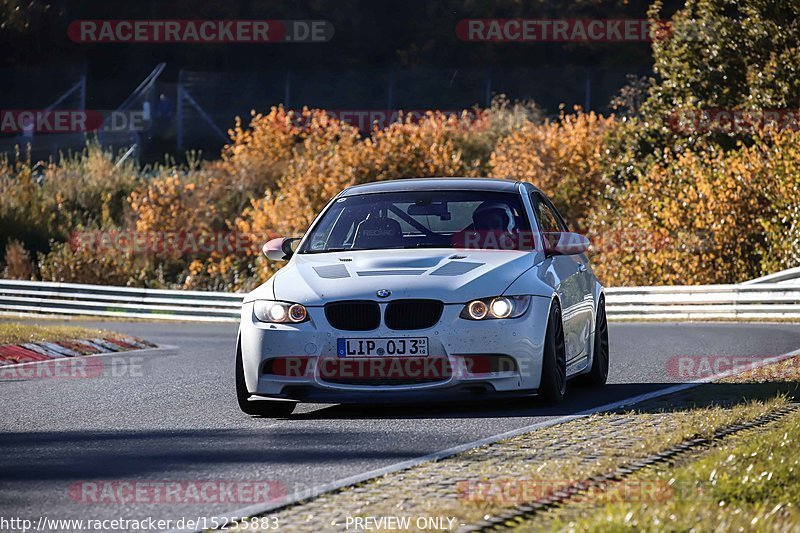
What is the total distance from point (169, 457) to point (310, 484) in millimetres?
1428

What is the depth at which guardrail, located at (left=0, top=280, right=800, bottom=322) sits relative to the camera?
2730 centimetres

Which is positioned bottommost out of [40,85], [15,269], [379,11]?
[15,269]

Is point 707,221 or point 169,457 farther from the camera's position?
point 707,221

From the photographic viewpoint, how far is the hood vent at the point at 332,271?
10508mm

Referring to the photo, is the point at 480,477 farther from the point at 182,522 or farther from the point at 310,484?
the point at 182,522

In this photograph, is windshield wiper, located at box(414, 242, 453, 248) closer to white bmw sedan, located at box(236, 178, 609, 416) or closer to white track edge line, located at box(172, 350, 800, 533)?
white bmw sedan, located at box(236, 178, 609, 416)

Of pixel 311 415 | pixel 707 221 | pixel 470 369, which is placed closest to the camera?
pixel 470 369

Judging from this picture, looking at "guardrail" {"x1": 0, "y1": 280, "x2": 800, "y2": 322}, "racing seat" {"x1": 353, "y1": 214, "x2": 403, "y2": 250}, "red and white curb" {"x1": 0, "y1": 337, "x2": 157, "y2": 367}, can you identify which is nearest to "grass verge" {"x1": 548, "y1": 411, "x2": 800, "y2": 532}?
"racing seat" {"x1": 353, "y1": 214, "x2": 403, "y2": 250}

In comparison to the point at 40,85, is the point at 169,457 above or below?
below

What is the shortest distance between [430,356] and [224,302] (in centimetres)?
2419

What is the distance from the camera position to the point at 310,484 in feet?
24.2

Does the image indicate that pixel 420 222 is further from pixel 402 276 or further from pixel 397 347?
pixel 397 347

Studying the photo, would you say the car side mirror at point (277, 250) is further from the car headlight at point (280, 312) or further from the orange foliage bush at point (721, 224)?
the orange foliage bush at point (721, 224)

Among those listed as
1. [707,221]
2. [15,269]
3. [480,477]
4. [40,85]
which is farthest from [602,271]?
[480,477]
